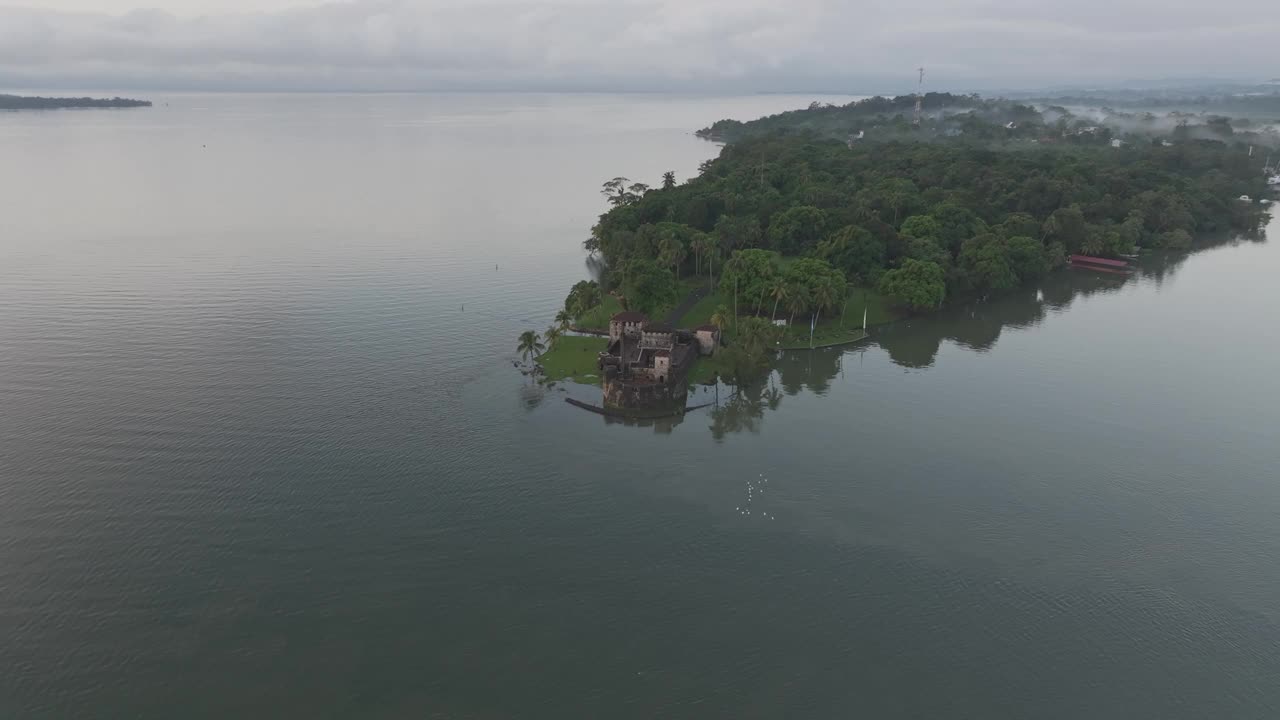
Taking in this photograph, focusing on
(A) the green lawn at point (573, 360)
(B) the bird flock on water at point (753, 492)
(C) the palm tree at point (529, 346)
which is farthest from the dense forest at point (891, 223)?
(B) the bird flock on water at point (753, 492)

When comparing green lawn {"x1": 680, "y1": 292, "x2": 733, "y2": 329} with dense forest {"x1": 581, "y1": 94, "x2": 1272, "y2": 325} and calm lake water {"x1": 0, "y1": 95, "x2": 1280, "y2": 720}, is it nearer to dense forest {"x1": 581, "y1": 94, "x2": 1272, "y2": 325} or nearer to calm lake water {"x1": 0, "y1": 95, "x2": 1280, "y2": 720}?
dense forest {"x1": 581, "y1": 94, "x2": 1272, "y2": 325}

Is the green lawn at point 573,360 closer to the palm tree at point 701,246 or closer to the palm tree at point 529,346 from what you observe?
the palm tree at point 529,346

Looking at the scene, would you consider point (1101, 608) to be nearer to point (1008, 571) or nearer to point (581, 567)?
point (1008, 571)

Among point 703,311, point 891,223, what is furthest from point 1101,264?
point 703,311

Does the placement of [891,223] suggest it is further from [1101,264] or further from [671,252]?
[671,252]

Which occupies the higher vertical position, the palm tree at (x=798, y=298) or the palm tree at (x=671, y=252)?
the palm tree at (x=671, y=252)

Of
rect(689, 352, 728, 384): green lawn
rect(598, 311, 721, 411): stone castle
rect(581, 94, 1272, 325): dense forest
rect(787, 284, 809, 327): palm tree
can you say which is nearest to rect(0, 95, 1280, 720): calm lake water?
rect(598, 311, 721, 411): stone castle
